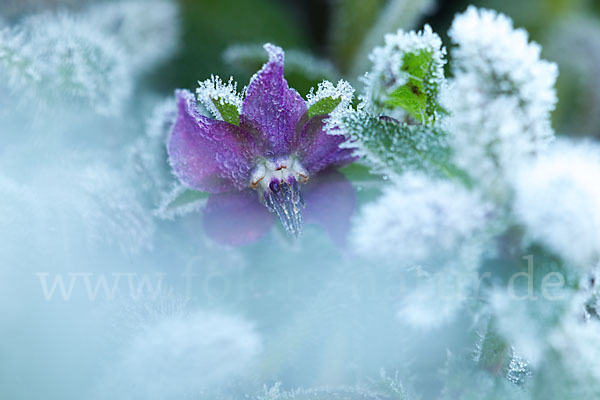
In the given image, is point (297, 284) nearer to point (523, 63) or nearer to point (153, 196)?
point (153, 196)

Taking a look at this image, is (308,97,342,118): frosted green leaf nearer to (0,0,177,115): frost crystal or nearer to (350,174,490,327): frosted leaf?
(350,174,490,327): frosted leaf

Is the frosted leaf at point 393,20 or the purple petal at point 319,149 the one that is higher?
the frosted leaf at point 393,20

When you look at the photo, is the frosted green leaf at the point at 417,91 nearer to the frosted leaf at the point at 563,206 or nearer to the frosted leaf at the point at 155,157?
the frosted leaf at the point at 563,206

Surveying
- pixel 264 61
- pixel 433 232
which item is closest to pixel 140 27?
pixel 264 61

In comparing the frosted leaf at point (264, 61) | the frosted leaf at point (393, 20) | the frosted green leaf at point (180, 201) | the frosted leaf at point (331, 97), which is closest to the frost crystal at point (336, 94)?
the frosted leaf at point (331, 97)

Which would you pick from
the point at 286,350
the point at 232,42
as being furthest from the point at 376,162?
the point at 232,42

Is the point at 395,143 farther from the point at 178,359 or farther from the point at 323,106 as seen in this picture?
the point at 178,359

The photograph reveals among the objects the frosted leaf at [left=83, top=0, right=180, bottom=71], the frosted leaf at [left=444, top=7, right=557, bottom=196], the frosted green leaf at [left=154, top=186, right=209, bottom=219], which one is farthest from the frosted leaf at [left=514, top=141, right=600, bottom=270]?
the frosted leaf at [left=83, top=0, right=180, bottom=71]
